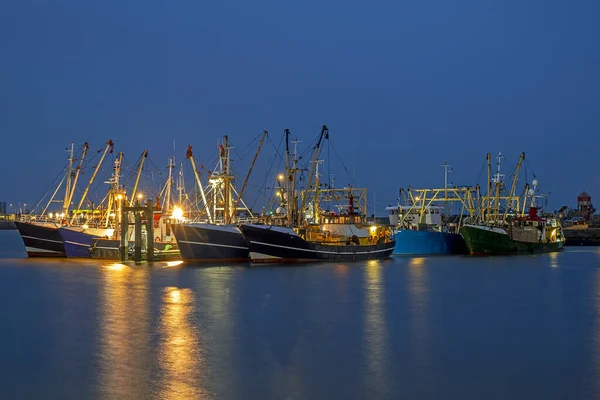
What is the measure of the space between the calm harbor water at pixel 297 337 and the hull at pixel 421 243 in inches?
1182

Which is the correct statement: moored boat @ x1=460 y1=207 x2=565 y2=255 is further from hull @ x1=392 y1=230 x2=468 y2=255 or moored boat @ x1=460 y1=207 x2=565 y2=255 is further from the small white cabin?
the small white cabin

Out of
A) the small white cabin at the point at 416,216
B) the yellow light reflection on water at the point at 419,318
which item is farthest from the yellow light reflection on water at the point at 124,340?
the small white cabin at the point at 416,216

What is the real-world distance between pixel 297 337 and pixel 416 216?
60.1 metres

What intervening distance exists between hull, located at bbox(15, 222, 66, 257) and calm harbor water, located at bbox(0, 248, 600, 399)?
703 inches

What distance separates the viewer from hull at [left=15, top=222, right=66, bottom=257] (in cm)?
6111

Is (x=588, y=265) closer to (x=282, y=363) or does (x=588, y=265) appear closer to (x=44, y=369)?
(x=282, y=363)

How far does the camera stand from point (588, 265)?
58.1 meters

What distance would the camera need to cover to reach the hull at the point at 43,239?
200 feet

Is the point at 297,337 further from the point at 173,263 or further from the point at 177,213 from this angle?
the point at 177,213

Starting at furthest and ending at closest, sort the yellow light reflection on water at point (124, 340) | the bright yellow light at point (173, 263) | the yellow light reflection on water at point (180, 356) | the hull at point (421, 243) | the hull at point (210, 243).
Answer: the hull at point (421, 243), the bright yellow light at point (173, 263), the hull at point (210, 243), the yellow light reflection on water at point (124, 340), the yellow light reflection on water at point (180, 356)

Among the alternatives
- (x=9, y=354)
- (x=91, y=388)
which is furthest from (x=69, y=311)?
(x=91, y=388)

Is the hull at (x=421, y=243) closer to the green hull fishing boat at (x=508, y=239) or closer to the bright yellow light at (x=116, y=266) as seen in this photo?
the green hull fishing boat at (x=508, y=239)

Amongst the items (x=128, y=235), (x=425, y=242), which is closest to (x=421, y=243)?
(x=425, y=242)

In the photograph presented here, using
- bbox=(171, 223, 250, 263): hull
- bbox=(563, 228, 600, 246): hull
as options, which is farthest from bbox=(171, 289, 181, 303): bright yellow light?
bbox=(563, 228, 600, 246): hull
